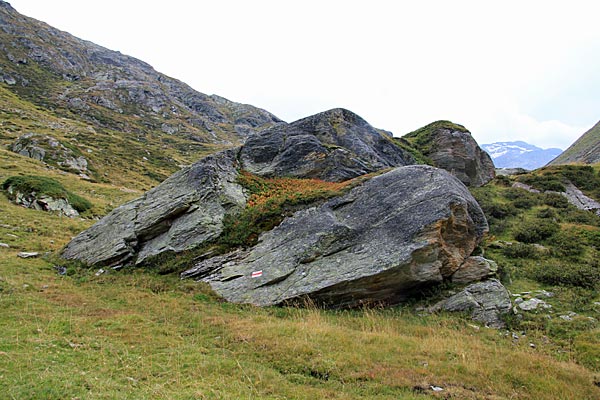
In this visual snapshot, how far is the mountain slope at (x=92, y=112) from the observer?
7406 centimetres

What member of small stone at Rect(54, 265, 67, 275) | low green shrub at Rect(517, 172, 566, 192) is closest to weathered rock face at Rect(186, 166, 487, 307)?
small stone at Rect(54, 265, 67, 275)

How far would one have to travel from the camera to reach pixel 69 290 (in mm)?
14312

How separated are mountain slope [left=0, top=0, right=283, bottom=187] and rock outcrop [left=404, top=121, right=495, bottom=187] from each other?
50.4 meters

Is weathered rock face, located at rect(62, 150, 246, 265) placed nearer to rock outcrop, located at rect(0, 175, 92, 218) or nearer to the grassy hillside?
rock outcrop, located at rect(0, 175, 92, 218)

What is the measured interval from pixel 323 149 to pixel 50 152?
51612 mm

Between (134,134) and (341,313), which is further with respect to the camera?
(134,134)

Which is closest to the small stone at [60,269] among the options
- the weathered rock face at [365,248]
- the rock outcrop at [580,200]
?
the weathered rock face at [365,248]

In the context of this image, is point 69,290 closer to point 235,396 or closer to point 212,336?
point 212,336

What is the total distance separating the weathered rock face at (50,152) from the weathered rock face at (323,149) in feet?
134

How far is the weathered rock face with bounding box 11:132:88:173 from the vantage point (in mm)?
52219

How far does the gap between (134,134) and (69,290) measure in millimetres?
A: 131781

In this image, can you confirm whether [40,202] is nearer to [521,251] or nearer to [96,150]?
[521,251]

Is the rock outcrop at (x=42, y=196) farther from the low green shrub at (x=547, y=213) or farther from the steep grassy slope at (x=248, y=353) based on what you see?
the low green shrub at (x=547, y=213)

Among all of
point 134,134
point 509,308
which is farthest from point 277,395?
point 134,134
